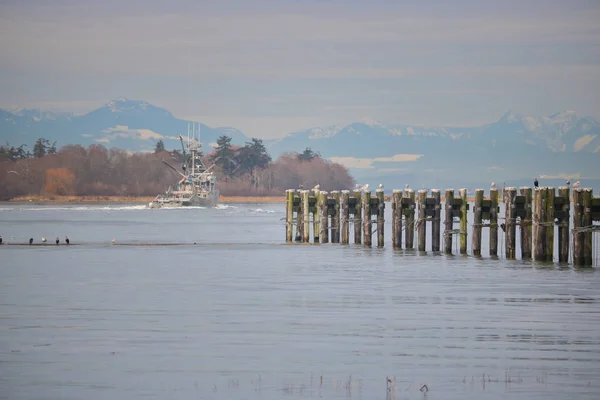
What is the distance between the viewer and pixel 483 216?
124 feet

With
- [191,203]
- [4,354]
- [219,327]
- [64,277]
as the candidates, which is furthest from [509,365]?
[191,203]

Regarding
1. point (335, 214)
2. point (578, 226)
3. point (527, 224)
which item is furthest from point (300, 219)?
point (578, 226)

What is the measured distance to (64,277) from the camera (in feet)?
110

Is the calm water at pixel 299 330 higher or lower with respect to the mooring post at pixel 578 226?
lower

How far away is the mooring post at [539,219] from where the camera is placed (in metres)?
34.0

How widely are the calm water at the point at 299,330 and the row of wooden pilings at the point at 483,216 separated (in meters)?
0.94

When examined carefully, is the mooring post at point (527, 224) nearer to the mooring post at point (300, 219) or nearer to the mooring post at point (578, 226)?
the mooring post at point (578, 226)

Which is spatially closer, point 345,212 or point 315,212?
point 345,212

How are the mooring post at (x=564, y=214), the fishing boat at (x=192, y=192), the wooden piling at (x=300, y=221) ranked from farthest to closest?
1. the fishing boat at (x=192, y=192)
2. the wooden piling at (x=300, y=221)
3. the mooring post at (x=564, y=214)

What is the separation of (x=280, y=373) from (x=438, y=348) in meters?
3.44

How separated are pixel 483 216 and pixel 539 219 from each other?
3.91 m

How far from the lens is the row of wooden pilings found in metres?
34.0

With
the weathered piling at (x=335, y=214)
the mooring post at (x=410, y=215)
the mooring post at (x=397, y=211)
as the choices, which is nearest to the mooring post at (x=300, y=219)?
the weathered piling at (x=335, y=214)

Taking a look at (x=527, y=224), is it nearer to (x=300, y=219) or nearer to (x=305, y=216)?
(x=305, y=216)
